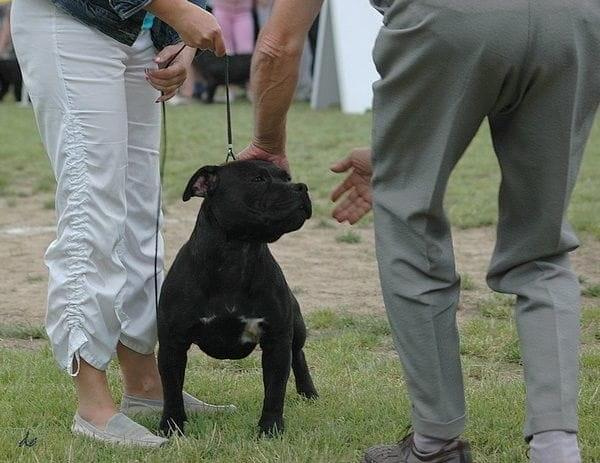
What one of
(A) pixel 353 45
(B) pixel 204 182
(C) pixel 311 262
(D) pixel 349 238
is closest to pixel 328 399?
(B) pixel 204 182

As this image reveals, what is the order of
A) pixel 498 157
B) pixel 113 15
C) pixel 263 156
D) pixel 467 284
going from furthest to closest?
pixel 467 284 → pixel 263 156 → pixel 113 15 → pixel 498 157

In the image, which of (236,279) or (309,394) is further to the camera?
(309,394)

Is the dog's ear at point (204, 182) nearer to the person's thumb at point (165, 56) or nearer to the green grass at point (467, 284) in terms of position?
the person's thumb at point (165, 56)

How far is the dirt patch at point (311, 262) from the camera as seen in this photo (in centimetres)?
597

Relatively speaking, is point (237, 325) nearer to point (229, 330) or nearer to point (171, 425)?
point (229, 330)

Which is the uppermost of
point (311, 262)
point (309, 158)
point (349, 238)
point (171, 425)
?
point (171, 425)

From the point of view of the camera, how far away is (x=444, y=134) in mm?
2943

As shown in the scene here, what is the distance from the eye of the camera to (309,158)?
36.7 ft

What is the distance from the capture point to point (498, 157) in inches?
121

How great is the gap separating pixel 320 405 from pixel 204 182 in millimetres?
926

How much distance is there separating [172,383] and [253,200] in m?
0.65

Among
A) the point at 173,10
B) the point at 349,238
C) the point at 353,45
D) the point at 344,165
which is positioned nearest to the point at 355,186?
the point at 344,165

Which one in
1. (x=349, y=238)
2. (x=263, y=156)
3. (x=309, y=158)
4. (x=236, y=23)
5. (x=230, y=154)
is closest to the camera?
(x=263, y=156)

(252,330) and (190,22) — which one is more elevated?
(190,22)
